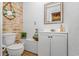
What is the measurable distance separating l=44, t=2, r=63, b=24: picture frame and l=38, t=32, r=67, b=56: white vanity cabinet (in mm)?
412

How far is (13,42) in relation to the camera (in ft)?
8.48

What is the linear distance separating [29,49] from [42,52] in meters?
0.55

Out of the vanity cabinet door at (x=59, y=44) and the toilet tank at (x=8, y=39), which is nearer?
the vanity cabinet door at (x=59, y=44)

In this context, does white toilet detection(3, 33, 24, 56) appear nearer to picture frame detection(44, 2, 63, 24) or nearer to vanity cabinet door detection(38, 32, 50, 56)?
vanity cabinet door detection(38, 32, 50, 56)

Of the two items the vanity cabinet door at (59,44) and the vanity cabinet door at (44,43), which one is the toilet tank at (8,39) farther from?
the vanity cabinet door at (59,44)

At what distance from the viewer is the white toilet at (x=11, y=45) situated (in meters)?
2.21

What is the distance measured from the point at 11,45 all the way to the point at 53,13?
3.82ft

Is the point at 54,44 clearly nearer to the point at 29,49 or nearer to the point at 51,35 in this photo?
the point at 51,35

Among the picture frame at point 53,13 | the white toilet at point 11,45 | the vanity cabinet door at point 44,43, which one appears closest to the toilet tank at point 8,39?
the white toilet at point 11,45

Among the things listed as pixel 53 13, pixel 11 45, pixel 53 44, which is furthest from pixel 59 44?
pixel 11 45

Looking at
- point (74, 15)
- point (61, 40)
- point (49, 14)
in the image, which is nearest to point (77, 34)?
point (74, 15)

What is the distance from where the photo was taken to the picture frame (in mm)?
2259

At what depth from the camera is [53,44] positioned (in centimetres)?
203

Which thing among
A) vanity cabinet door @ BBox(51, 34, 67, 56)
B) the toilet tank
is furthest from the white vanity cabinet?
the toilet tank
